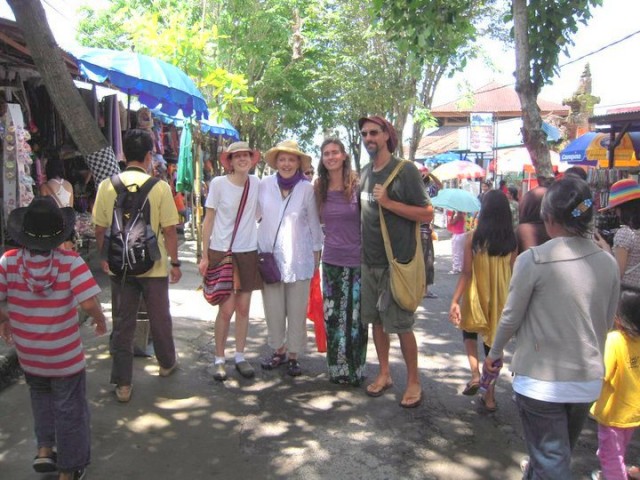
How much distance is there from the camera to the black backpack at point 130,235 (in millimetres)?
3812

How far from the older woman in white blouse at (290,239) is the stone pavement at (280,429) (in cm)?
43

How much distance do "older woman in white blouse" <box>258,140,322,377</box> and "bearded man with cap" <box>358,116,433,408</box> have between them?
526mm

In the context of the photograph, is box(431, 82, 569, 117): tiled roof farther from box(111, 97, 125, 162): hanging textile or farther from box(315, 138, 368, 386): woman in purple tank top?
box(315, 138, 368, 386): woman in purple tank top

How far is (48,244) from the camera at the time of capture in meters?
2.79

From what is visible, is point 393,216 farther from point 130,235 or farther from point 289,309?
point 130,235

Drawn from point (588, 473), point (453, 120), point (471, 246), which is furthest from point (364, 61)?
point (453, 120)

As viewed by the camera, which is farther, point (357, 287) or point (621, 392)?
point (357, 287)

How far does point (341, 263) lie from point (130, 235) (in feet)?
4.97

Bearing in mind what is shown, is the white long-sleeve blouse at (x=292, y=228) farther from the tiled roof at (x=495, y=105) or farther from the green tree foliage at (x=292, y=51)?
the tiled roof at (x=495, y=105)

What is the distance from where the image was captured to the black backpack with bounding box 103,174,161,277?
381 centimetres

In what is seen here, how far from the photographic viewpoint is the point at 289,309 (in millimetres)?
4516

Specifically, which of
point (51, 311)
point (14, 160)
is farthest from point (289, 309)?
point (14, 160)

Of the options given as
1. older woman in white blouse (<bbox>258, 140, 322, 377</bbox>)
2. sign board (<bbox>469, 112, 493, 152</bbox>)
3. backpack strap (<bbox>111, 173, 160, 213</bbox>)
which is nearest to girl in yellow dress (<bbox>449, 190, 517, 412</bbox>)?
older woman in white blouse (<bbox>258, 140, 322, 377</bbox>)

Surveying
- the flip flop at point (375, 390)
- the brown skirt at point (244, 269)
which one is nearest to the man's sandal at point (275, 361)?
the brown skirt at point (244, 269)
